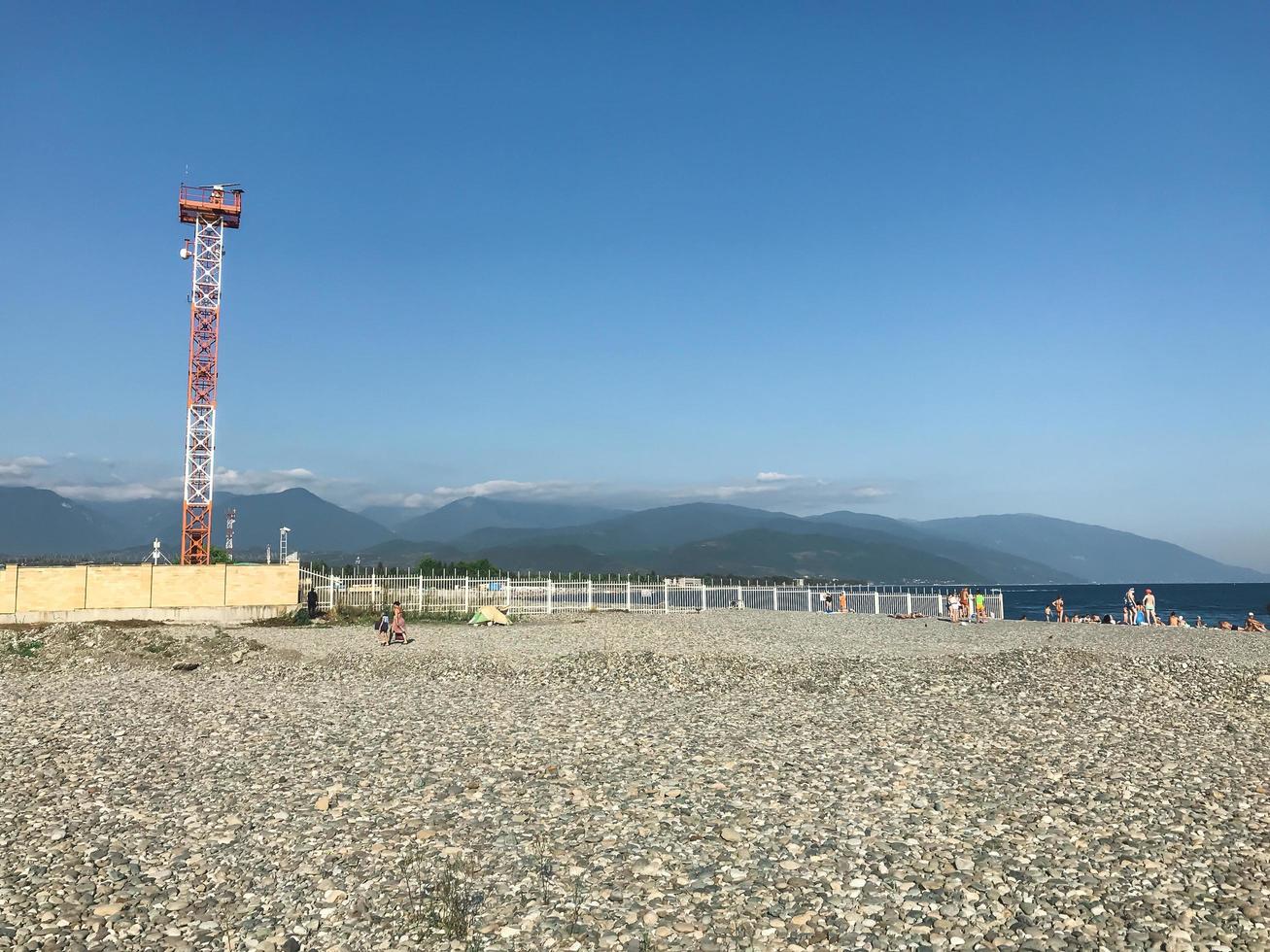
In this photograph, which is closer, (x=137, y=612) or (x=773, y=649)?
(x=773, y=649)

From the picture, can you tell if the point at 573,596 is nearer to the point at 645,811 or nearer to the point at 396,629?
the point at 396,629

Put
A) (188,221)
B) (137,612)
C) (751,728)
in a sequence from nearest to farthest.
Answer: (751,728)
(137,612)
(188,221)

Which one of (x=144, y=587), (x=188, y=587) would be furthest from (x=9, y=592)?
(x=188, y=587)

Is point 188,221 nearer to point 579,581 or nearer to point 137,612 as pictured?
point 137,612

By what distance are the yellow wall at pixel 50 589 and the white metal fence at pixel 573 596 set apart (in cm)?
884

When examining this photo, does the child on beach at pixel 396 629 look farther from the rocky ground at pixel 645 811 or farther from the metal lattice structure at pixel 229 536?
the metal lattice structure at pixel 229 536

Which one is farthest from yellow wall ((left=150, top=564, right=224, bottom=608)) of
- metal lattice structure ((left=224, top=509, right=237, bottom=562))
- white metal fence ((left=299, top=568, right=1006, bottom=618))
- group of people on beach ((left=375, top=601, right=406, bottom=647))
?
metal lattice structure ((left=224, top=509, right=237, bottom=562))

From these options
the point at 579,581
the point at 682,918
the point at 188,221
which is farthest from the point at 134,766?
the point at 188,221

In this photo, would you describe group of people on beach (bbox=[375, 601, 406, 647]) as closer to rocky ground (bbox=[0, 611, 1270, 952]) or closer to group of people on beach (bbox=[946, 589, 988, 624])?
rocky ground (bbox=[0, 611, 1270, 952])

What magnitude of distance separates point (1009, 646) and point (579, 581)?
23.9 m

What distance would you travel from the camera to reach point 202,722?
15445 millimetres

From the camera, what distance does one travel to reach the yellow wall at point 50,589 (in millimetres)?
34281

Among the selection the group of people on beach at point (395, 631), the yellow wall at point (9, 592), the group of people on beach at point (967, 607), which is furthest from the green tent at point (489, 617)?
the group of people on beach at point (967, 607)

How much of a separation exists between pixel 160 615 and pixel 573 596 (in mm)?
19488
